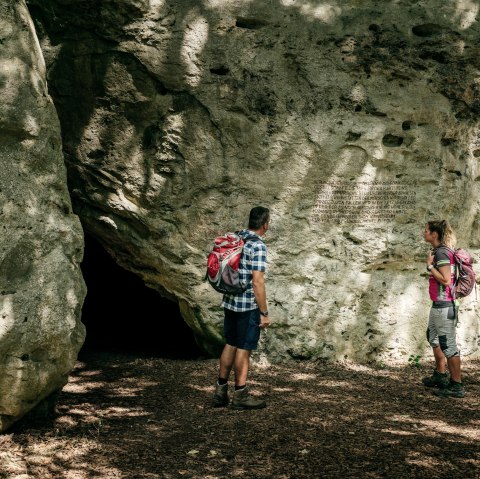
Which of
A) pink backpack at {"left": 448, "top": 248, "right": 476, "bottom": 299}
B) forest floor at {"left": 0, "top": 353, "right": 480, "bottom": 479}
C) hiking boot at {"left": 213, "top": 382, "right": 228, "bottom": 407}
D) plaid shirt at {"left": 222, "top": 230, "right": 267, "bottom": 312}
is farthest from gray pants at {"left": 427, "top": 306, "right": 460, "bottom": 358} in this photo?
hiking boot at {"left": 213, "top": 382, "right": 228, "bottom": 407}

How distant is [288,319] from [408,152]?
8.24 ft

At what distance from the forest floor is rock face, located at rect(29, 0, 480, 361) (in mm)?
1018

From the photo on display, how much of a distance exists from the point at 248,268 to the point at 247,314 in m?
0.42

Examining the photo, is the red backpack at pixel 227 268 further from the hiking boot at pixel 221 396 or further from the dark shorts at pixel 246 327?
the hiking boot at pixel 221 396

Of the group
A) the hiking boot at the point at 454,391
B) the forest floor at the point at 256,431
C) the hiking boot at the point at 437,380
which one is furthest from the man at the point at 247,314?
the hiking boot at the point at 437,380

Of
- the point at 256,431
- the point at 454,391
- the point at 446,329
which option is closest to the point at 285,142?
the point at 446,329

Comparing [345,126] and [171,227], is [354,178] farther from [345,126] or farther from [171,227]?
[171,227]

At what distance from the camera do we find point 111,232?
746cm

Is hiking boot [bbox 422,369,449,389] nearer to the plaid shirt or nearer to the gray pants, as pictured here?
the gray pants

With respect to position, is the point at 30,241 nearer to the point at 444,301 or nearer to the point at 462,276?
the point at 444,301

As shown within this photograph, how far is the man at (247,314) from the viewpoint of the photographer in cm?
539

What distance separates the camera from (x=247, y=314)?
5.52 m

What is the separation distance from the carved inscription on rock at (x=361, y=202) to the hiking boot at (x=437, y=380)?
6.61 feet

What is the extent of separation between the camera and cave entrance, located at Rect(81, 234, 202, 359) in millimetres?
9234
